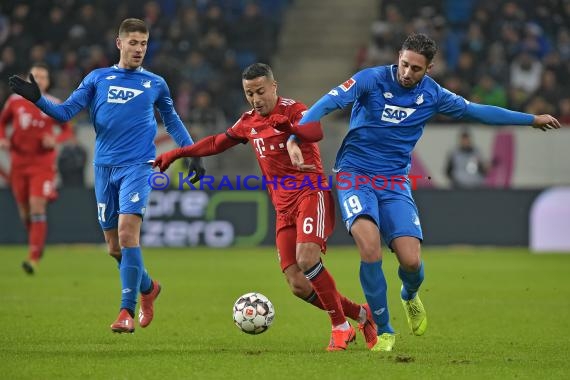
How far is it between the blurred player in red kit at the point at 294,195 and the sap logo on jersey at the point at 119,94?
77cm

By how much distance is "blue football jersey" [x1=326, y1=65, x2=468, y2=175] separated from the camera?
27.2ft

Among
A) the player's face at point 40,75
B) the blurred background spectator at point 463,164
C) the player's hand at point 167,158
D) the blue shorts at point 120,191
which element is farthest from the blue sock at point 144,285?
the blurred background spectator at point 463,164

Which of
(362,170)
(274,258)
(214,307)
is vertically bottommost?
(274,258)

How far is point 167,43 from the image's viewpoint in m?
23.1

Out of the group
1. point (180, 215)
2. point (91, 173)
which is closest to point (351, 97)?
point (180, 215)

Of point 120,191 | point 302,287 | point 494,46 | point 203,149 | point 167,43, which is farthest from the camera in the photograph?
point 167,43

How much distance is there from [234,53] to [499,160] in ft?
22.0

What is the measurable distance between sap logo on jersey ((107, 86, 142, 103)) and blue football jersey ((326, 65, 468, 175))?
1940 mm

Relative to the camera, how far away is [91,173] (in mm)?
21078

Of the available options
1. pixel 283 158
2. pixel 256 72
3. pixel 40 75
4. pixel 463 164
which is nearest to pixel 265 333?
pixel 283 158

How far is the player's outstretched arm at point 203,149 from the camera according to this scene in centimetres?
858

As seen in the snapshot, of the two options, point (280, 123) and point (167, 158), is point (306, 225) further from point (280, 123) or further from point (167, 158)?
point (167, 158)

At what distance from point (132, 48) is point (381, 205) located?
8.27 ft

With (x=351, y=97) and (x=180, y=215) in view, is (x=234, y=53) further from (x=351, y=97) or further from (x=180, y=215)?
(x=351, y=97)
